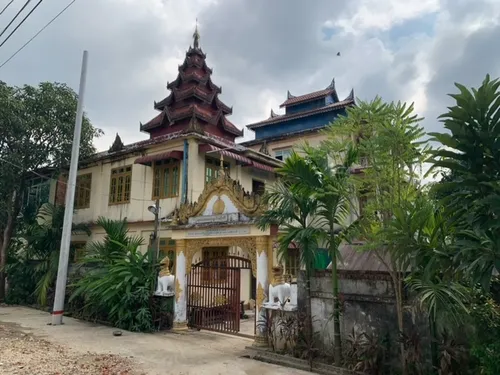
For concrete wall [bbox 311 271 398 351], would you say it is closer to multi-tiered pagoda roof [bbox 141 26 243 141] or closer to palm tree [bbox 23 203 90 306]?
palm tree [bbox 23 203 90 306]

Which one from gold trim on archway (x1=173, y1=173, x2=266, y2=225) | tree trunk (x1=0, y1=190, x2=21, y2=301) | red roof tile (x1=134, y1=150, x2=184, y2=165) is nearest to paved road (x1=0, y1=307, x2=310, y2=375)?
gold trim on archway (x1=173, y1=173, x2=266, y2=225)

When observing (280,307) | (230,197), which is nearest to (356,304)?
(280,307)

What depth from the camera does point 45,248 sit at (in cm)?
1438

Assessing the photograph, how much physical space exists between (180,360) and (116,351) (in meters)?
1.47

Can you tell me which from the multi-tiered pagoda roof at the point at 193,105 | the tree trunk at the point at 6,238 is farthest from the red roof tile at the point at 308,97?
the tree trunk at the point at 6,238

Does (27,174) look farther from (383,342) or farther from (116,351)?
(383,342)

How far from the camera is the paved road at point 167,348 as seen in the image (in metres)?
6.34

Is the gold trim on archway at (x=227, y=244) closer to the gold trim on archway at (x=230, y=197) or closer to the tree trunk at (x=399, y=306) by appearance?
the gold trim on archway at (x=230, y=197)

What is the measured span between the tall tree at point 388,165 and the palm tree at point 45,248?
37.6 ft

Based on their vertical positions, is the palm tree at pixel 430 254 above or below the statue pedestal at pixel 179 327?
above

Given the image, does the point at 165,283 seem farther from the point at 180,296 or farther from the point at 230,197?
the point at 230,197

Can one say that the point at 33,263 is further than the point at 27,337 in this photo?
Yes

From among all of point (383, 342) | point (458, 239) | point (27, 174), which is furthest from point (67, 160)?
point (458, 239)

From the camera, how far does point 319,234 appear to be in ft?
20.6
